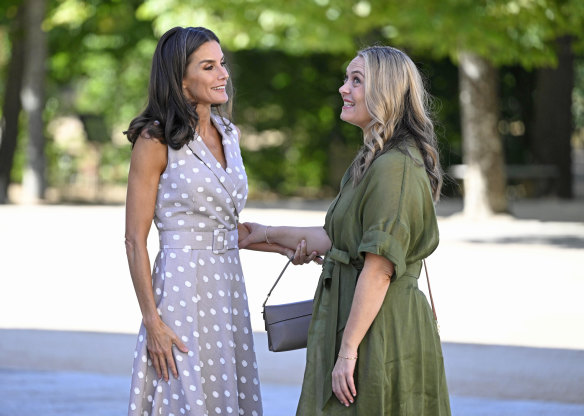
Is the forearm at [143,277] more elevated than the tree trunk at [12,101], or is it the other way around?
the tree trunk at [12,101]

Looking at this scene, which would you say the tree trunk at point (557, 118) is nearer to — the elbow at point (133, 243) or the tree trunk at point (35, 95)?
the tree trunk at point (35, 95)

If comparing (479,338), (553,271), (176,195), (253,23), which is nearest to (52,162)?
(253,23)

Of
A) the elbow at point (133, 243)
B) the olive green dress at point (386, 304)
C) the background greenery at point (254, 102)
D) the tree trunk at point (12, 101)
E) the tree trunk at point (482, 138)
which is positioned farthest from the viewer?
the background greenery at point (254, 102)

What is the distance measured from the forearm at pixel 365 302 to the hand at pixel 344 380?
0.05 meters

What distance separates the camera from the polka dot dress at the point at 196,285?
3844 millimetres

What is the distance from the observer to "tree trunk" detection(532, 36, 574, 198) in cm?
2667

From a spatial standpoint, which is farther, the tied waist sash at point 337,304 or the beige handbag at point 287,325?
the beige handbag at point 287,325

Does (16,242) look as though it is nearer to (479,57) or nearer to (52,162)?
(479,57)

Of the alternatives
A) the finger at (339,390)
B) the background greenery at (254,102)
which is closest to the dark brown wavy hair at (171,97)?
the finger at (339,390)

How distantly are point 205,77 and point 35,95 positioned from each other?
21.3 meters

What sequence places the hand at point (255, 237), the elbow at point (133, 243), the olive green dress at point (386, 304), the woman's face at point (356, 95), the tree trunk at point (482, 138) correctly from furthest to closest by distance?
1. the tree trunk at point (482, 138)
2. the hand at point (255, 237)
3. the elbow at point (133, 243)
4. the woman's face at point (356, 95)
5. the olive green dress at point (386, 304)

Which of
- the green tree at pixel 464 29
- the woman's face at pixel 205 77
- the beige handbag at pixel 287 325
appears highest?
the green tree at pixel 464 29

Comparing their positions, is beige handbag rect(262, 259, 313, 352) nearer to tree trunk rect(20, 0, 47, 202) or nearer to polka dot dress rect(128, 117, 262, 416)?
polka dot dress rect(128, 117, 262, 416)

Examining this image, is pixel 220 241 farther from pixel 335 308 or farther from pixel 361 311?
pixel 361 311
